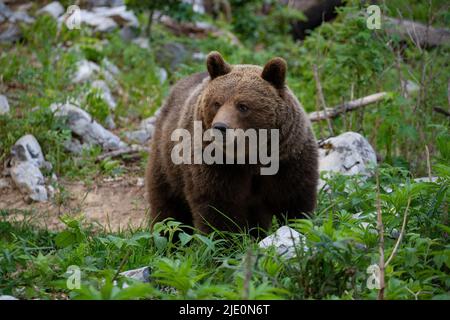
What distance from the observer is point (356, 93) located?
7.43m

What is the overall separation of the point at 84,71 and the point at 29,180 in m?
2.53

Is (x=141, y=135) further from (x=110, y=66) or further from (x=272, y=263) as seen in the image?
(x=272, y=263)

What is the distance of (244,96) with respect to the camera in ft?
14.9

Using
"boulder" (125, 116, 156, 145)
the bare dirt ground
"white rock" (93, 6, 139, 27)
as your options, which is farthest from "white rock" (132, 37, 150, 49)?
the bare dirt ground

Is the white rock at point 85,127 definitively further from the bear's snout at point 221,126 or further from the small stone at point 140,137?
the bear's snout at point 221,126

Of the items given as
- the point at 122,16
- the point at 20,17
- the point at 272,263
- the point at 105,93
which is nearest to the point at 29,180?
the point at 105,93

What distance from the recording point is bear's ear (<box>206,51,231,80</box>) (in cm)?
474

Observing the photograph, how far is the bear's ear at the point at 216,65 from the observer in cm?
474

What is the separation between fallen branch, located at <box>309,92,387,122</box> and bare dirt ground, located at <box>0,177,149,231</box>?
206 cm

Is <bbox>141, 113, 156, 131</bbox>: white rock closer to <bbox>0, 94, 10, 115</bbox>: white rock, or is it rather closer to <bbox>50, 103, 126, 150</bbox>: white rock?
<bbox>50, 103, 126, 150</bbox>: white rock

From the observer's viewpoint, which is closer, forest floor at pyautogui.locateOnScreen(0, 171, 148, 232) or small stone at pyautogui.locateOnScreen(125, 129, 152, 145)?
forest floor at pyautogui.locateOnScreen(0, 171, 148, 232)

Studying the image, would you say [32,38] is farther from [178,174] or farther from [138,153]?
[178,174]

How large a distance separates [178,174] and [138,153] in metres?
2.27
